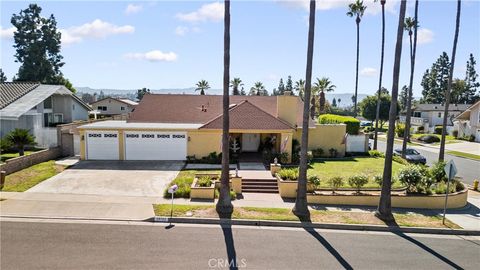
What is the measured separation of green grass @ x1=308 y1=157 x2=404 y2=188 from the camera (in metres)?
21.9

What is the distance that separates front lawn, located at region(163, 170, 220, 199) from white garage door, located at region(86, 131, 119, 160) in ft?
20.4

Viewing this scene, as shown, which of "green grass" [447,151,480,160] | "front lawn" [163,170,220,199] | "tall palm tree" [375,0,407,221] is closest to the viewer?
"tall palm tree" [375,0,407,221]

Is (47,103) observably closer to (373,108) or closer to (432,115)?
(373,108)

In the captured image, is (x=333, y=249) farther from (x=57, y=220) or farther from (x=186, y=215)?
(x=57, y=220)

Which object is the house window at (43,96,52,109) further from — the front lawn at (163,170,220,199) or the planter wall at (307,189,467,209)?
the planter wall at (307,189,467,209)

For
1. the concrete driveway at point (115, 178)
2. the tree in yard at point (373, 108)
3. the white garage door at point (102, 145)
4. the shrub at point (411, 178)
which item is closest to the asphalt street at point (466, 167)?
the shrub at point (411, 178)

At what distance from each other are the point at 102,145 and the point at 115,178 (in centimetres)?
570

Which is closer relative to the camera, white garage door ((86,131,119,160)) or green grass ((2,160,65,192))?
green grass ((2,160,65,192))

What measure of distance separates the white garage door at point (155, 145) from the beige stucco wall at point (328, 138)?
11.4 meters

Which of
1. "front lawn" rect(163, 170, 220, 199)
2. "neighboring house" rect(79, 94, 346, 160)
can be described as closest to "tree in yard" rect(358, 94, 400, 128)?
"neighboring house" rect(79, 94, 346, 160)

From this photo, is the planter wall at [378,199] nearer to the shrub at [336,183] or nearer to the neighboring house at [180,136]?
the shrub at [336,183]

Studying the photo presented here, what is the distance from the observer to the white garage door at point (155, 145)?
24.6 metres

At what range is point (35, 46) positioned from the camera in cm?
5097

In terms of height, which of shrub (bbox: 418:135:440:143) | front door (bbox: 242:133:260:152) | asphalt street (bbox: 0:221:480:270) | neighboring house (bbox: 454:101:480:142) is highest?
neighboring house (bbox: 454:101:480:142)
